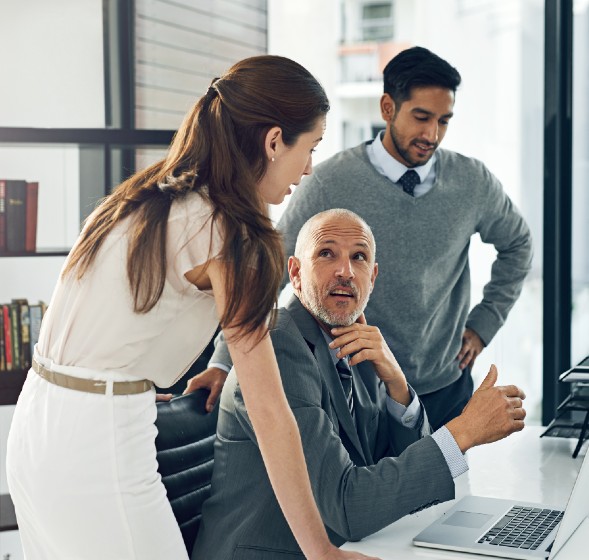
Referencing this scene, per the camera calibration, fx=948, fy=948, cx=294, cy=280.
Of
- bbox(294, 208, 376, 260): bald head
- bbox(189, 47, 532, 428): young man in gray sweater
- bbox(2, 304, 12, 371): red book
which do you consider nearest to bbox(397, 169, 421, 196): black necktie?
bbox(189, 47, 532, 428): young man in gray sweater

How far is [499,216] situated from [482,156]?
168 cm

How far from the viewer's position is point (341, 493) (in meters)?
1.40

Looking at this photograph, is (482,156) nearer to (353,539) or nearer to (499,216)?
(499,216)

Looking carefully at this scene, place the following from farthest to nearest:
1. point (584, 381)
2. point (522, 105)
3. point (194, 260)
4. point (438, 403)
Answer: point (522, 105) → point (438, 403) → point (584, 381) → point (194, 260)

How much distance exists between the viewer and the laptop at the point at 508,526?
1.26 m

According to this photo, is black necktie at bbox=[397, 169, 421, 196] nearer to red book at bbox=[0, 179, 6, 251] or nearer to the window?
red book at bbox=[0, 179, 6, 251]

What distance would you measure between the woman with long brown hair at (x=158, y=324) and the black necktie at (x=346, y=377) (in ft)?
1.27

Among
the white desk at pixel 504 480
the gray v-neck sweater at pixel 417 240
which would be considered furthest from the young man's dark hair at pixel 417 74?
the white desk at pixel 504 480

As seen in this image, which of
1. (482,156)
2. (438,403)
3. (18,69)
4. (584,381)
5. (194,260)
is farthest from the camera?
(482,156)

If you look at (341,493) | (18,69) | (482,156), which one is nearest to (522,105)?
(482,156)

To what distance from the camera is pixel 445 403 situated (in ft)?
8.27

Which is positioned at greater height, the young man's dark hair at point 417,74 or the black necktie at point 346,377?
the young man's dark hair at point 417,74

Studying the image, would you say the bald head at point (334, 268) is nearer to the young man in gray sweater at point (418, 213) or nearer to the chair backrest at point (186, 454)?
the chair backrest at point (186, 454)

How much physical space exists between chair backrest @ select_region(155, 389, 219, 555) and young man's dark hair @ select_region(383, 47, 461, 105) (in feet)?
3.93
